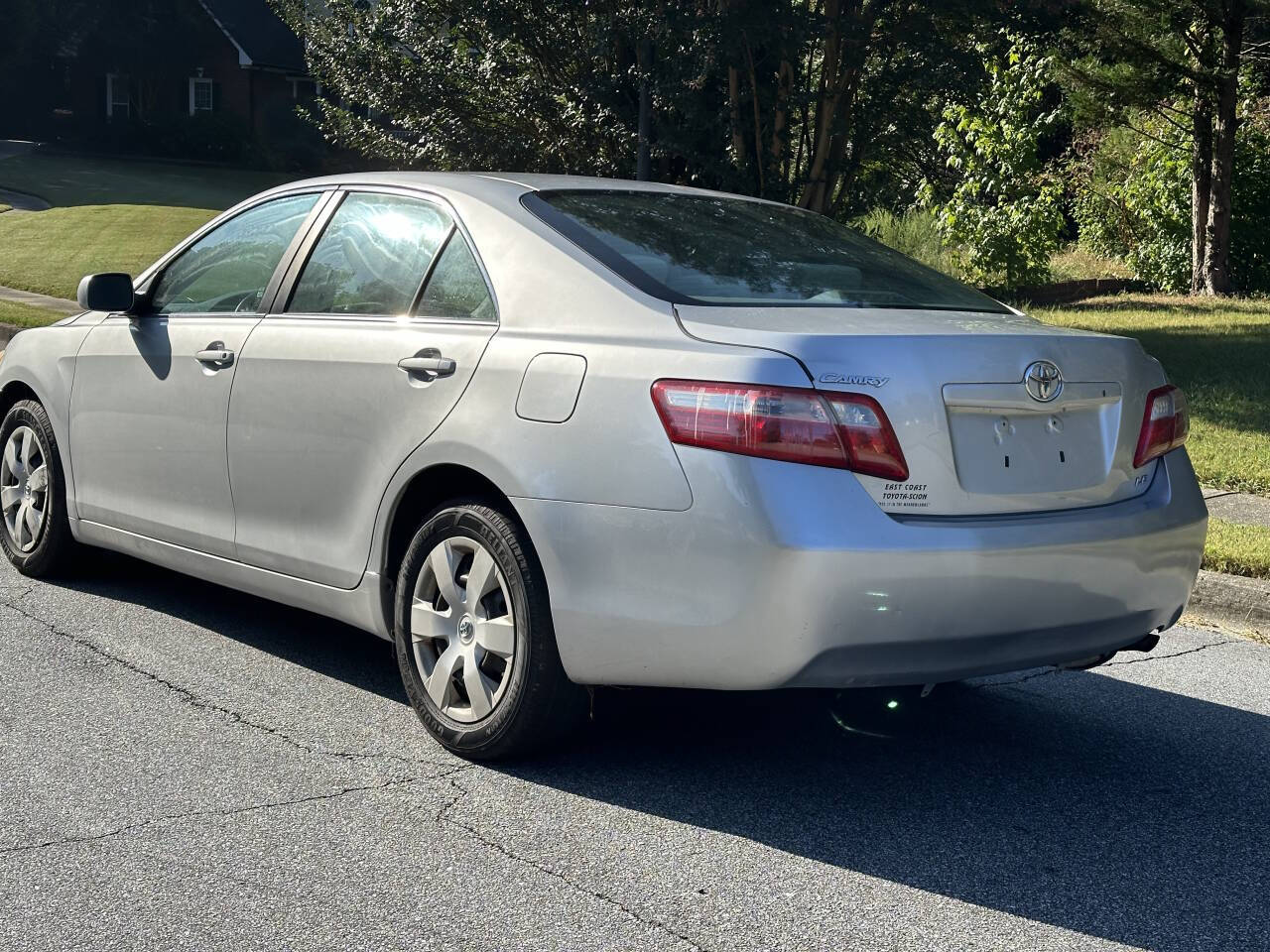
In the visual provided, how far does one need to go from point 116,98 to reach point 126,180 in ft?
42.5

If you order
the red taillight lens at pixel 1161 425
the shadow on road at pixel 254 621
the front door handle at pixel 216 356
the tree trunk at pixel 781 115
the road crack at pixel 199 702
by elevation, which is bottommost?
the shadow on road at pixel 254 621

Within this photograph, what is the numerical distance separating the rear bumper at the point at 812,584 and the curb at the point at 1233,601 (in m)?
2.75

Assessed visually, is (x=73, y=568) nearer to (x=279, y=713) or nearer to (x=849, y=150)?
(x=279, y=713)

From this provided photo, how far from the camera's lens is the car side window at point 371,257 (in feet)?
15.9

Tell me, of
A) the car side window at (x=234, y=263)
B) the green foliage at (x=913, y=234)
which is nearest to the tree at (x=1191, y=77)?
the green foliage at (x=913, y=234)

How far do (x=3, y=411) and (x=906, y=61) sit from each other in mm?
8867

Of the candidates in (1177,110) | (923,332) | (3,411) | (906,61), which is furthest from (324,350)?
(1177,110)

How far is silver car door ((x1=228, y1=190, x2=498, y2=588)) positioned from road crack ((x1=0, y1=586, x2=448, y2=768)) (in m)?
0.48

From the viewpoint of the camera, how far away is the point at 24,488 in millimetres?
6461

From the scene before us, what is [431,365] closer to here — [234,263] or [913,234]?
[234,263]

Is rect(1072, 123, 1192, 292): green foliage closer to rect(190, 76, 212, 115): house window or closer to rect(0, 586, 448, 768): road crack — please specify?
rect(0, 586, 448, 768): road crack

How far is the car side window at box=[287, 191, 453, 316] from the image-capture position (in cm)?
485

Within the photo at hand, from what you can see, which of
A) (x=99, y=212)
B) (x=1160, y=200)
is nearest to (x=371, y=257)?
(x=1160, y=200)

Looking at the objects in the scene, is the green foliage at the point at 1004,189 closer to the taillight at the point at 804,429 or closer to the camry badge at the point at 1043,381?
the camry badge at the point at 1043,381
